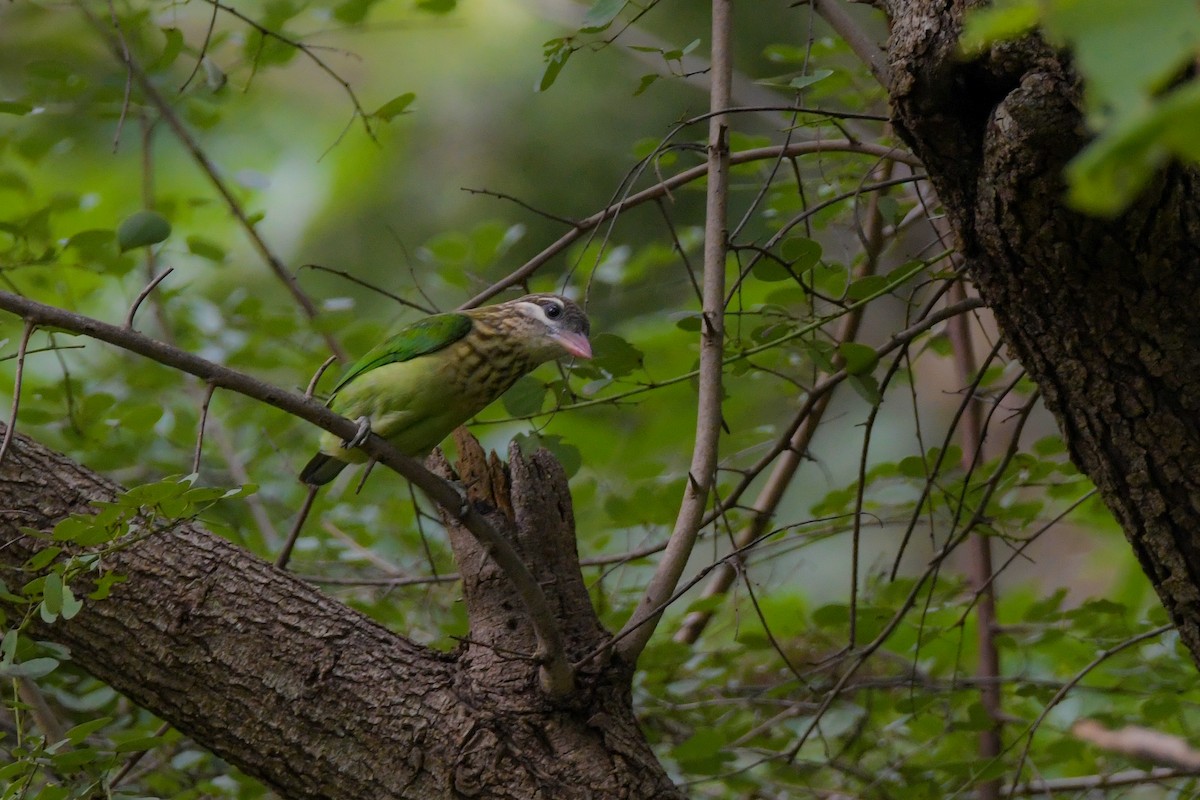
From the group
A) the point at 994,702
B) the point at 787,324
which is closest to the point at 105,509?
the point at 787,324

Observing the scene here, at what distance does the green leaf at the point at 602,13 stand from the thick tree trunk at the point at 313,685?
4.67ft

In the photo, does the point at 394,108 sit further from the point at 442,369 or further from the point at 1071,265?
the point at 1071,265

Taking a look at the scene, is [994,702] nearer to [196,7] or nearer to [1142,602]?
[1142,602]

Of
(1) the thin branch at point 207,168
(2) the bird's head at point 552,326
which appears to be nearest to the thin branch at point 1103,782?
(2) the bird's head at point 552,326

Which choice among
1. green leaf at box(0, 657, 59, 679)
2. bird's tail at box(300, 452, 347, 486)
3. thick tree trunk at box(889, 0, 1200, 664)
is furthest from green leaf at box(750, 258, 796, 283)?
green leaf at box(0, 657, 59, 679)

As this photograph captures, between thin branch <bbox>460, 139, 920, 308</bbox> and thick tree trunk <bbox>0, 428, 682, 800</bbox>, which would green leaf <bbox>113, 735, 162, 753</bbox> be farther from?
thin branch <bbox>460, 139, 920, 308</bbox>

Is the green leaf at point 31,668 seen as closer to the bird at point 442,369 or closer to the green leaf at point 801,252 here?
the bird at point 442,369

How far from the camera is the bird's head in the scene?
3500 mm

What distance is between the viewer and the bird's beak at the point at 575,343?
336 cm

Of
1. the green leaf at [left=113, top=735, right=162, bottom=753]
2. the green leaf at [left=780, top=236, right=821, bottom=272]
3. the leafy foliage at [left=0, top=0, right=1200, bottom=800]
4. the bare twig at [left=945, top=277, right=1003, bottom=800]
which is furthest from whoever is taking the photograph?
the bare twig at [left=945, top=277, right=1003, bottom=800]

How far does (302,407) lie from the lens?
7.42 feet

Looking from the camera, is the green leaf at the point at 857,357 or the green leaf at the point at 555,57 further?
the green leaf at the point at 857,357

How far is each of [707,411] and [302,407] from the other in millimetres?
948

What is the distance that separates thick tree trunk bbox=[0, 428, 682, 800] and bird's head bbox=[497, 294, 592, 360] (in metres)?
0.85
